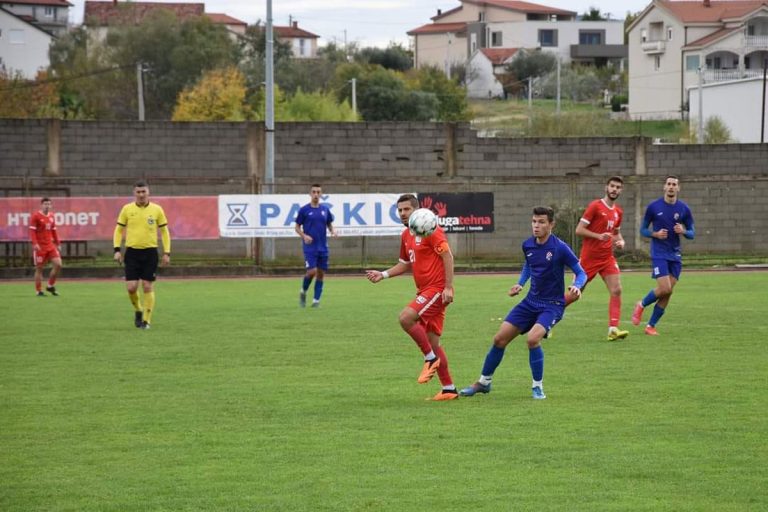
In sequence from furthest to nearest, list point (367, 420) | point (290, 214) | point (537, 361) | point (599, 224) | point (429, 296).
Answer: point (290, 214), point (599, 224), point (429, 296), point (537, 361), point (367, 420)

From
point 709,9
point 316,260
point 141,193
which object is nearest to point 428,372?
point 141,193

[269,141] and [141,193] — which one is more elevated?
[269,141]

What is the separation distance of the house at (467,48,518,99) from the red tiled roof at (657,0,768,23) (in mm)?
26148

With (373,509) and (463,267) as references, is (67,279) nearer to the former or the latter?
(463,267)

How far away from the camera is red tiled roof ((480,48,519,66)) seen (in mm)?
118938

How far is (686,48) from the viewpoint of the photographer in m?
88.2

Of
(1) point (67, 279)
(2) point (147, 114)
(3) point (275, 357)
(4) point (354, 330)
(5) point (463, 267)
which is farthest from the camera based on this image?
(2) point (147, 114)

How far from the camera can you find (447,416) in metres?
10.8

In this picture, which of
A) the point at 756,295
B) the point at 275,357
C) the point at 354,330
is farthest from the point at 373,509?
the point at 756,295

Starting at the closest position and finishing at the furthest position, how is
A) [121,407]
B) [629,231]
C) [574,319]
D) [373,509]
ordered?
[373,509] < [121,407] < [574,319] < [629,231]

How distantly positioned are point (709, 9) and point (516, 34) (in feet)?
135

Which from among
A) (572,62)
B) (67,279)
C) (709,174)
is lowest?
(67,279)

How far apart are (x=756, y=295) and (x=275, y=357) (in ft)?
39.6

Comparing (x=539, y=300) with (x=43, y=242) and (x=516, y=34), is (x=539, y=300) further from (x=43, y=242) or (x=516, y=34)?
(x=516, y=34)
